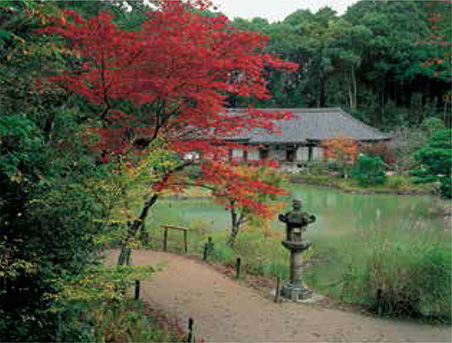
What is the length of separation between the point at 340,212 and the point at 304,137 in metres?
13.0

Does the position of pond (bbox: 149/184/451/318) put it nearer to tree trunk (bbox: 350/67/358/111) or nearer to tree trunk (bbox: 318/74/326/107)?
tree trunk (bbox: 350/67/358/111)

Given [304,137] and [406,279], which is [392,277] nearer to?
[406,279]

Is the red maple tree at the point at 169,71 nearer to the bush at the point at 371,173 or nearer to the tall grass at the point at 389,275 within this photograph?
the tall grass at the point at 389,275

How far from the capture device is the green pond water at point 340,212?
13.0 m

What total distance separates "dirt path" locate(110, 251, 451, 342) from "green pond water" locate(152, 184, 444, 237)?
4.79 meters

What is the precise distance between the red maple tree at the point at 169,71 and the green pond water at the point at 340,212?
583 cm

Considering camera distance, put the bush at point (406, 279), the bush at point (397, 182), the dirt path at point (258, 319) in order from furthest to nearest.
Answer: the bush at point (397, 182) → the bush at point (406, 279) → the dirt path at point (258, 319)

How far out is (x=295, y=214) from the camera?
7.23 metres

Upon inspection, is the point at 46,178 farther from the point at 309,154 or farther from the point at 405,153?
the point at 309,154

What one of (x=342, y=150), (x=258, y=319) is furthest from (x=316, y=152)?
(x=258, y=319)

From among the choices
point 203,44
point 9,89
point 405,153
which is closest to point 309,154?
point 405,153

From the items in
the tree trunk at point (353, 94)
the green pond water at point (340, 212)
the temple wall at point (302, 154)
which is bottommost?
the green pond water at point (340, 212)

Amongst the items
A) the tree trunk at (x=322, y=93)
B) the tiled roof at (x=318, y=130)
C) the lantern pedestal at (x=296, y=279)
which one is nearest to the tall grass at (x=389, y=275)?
the lantern pedestal at (x=296, y=279)

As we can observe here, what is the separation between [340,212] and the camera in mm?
16219
